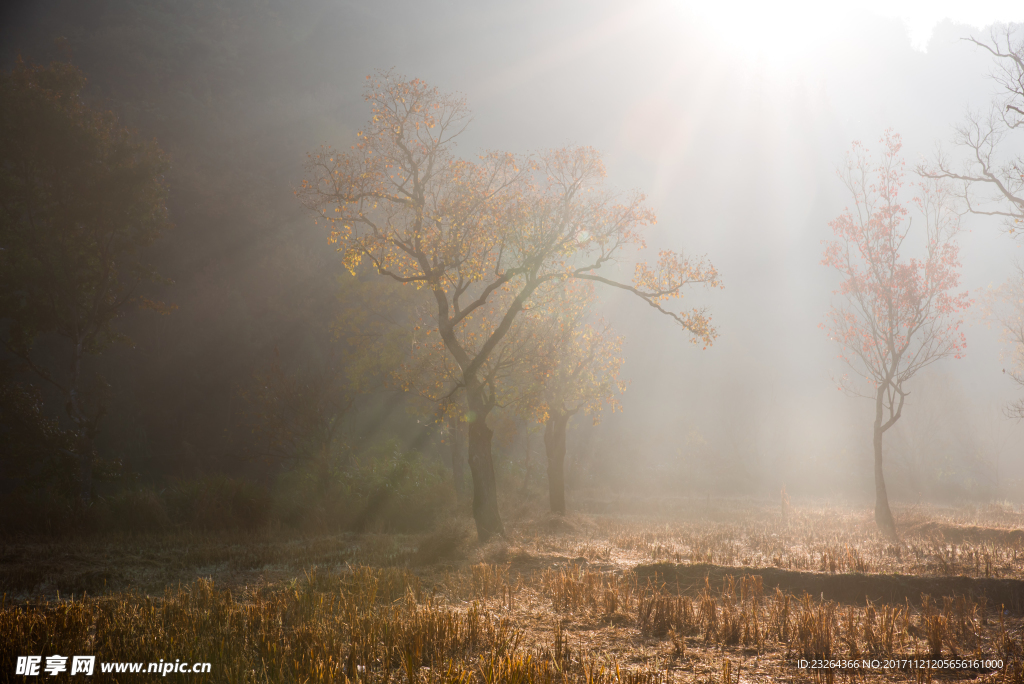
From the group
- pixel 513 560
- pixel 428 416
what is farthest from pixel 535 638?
pixel 428 416

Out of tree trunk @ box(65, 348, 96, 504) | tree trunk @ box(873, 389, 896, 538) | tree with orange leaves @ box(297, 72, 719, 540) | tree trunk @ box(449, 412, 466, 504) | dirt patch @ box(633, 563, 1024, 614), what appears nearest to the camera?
dirt patch @ box(633, 563, 1024, 614)

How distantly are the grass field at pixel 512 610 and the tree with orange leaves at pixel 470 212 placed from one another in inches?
246

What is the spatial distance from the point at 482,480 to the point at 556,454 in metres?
7.84

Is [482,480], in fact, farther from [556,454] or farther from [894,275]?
[894,275]

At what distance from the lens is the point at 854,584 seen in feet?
26.0

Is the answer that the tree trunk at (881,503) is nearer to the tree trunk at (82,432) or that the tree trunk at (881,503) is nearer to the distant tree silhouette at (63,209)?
the tree trunk at (82,432)

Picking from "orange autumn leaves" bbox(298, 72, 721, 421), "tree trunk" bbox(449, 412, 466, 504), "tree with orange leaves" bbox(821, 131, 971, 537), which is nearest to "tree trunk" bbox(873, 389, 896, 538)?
"tree with orange leaves" bbox(821, 131, 971, 537)

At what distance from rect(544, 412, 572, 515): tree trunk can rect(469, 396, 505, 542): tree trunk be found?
21.0 feet

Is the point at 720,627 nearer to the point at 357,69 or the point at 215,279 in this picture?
the point at 215,279

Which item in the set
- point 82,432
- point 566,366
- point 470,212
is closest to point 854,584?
point 470,212

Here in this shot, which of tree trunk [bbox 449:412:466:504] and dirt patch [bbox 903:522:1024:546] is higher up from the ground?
tree trunk [bbox 449:412:466:504]

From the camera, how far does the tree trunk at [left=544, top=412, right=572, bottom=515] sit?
2119 cm

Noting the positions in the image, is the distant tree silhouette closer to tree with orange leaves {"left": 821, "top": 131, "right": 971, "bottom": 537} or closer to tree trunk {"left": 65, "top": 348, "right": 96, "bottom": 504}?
tree trunk {"left": 65, "top": 348, "right": 96, "bottom": 504}

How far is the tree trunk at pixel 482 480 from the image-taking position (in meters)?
14.4
